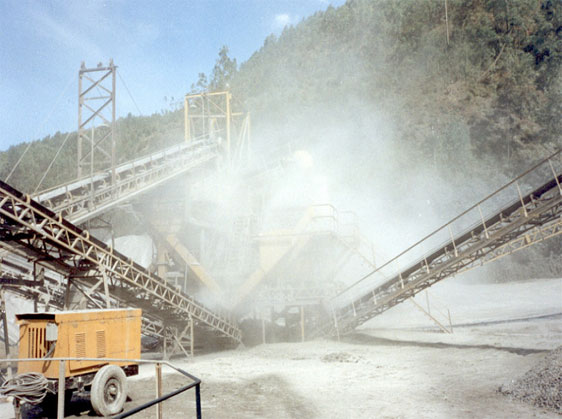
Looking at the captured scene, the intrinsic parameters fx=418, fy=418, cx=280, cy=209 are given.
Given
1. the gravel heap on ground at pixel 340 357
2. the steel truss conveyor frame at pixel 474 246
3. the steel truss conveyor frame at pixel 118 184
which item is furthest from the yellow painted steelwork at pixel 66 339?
the steel truss conveyor frame at pixel 474 246

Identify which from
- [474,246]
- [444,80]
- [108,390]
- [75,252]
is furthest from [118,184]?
[444,80]

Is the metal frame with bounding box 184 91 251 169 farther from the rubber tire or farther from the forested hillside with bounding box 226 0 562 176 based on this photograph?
the forested hillside with bounding box 226 0 562 176

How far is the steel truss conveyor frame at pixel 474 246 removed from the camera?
1211 cm

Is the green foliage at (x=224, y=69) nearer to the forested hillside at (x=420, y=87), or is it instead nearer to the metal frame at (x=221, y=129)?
the forested hillside at (x=420, y=87)

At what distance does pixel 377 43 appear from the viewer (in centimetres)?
7019

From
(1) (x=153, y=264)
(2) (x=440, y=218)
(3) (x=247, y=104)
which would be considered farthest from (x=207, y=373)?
(3) (x=247, y=104)

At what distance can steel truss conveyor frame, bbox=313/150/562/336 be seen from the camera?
12.1 metres

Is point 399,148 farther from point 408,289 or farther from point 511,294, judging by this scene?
point 408,289

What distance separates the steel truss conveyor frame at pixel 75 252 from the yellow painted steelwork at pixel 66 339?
212 centimetres

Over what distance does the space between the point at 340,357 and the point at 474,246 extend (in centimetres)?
544

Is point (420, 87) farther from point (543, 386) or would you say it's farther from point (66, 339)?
point (66, 339)

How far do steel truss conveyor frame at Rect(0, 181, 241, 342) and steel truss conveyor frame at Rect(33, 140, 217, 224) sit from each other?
1.69m

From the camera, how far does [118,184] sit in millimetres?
A: 16219

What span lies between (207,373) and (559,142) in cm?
4059
